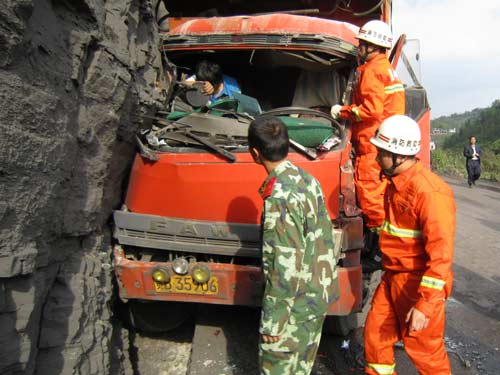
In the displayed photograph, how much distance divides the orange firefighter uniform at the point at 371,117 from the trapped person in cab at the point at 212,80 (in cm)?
124

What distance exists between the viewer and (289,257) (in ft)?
6.77

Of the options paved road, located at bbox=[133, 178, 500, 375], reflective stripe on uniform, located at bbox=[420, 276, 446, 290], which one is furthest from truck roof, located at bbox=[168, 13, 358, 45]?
paved road, located at bbox=[133, 178, 500, 375]

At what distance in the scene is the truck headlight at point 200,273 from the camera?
2.86m

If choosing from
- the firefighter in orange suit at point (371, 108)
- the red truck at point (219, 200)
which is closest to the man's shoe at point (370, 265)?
the red truck at point (219, 200)

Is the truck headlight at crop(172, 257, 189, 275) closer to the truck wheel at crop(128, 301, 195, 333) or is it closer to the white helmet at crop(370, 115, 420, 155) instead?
the truck wheel at crop(128, 301, 195, 333)

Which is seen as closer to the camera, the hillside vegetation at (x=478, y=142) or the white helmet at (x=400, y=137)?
the white helmet at (x=400, y=137)

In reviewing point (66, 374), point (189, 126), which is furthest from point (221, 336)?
point (189, 126)

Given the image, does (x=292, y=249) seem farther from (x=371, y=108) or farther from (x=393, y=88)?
(x=393, y=88)

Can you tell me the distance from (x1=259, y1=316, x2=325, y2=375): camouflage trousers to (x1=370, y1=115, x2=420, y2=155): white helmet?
972 mm

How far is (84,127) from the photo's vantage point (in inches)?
101

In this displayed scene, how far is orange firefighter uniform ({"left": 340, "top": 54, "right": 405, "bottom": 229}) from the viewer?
3133mm

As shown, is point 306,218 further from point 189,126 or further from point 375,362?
point 189,126

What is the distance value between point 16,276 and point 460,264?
526 cm

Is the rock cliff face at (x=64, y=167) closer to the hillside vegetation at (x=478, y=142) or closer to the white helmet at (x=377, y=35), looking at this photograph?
the white helmet at (x=377, y=35)
